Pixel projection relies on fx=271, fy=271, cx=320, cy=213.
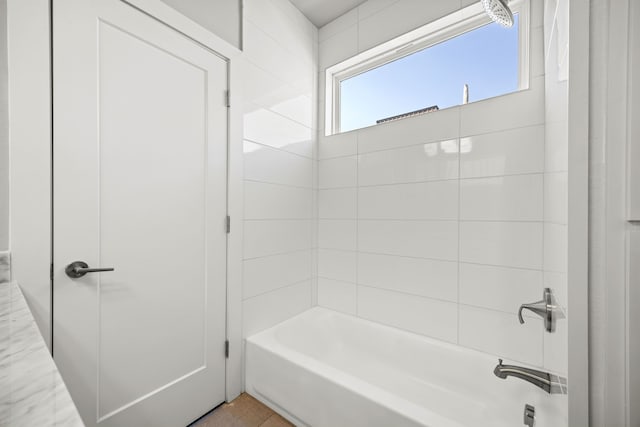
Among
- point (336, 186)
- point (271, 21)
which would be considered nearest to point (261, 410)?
point (336, 186)

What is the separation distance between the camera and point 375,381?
1.72 metres

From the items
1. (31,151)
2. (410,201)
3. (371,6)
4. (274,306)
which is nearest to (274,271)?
(274,306)

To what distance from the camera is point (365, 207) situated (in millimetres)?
2033

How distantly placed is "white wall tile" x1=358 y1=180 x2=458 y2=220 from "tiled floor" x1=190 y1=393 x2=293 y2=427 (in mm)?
1365

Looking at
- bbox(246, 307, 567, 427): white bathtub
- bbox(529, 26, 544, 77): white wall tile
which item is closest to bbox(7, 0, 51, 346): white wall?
bbox(246, 307, 567, 427): white bathtub

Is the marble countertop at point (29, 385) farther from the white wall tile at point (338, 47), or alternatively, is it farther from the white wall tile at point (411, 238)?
the white wall tile at point (338, 47)

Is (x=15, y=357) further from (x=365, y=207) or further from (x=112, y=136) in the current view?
(x=365, y=207)

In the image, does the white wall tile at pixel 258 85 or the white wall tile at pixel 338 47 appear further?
the white wall tile at pixel 338 47

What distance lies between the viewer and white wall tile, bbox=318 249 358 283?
211cm

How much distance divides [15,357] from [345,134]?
202 centimetres

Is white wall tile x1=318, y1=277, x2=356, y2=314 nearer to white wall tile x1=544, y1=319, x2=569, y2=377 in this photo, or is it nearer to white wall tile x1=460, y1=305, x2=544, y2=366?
white wall tile x1=460, y1=305, x2=544, y2=366

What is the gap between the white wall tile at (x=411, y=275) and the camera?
169cm

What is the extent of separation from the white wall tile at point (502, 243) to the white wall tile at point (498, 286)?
0.13ft

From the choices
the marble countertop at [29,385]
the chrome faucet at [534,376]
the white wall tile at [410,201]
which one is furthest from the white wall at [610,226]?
the white wall tile at [410,201]
